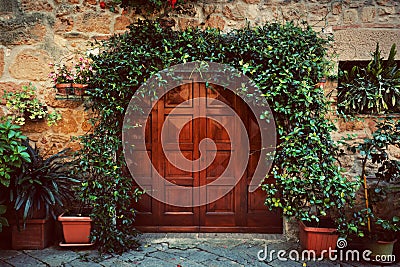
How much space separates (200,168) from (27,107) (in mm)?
1843

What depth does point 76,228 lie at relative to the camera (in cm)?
359

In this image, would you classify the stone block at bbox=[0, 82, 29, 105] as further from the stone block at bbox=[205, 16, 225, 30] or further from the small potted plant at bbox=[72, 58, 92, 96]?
the stone block at bbox=[205, 16, 225, 30]

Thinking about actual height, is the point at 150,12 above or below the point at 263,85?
above

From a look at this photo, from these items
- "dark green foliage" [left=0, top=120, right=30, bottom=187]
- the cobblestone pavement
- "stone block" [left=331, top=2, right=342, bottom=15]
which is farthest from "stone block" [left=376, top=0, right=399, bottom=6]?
"dark green foliage" [left=0, top=120, right=30, bottom=187]

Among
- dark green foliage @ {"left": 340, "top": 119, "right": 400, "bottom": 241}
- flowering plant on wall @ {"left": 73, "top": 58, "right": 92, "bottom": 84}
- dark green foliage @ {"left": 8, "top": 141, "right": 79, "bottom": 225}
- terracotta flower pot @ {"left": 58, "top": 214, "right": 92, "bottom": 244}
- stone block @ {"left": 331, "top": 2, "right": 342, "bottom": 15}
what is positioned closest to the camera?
dark green foliage @ {"left": 340, "top": 119, "right": 400, "bottom": 241}

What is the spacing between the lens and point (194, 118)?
400 cm

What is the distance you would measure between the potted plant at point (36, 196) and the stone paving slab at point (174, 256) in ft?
0.43

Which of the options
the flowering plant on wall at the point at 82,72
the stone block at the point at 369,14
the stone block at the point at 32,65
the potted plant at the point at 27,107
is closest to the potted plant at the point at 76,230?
the potted plant at the point at 27,107

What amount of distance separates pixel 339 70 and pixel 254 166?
1.29 m

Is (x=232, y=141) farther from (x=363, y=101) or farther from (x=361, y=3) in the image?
(x=361, y=3)

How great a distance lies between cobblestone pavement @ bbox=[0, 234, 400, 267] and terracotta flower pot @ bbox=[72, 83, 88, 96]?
1.49m

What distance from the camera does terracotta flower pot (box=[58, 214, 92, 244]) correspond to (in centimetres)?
357

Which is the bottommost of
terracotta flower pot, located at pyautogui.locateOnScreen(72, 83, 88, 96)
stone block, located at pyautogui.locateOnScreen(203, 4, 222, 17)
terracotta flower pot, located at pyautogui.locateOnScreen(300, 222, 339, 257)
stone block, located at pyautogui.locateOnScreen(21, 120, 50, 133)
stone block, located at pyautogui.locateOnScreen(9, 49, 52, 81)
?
terracotta flower pot, located at pyautogui.locateOnScreen(300, 222, 339, 257)

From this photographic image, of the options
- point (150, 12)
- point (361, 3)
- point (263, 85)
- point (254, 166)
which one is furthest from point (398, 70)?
point (150, 12)
